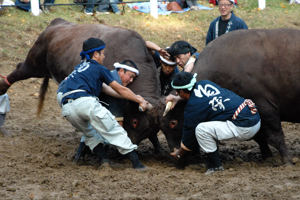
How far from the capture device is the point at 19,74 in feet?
27.7

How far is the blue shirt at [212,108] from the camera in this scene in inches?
206

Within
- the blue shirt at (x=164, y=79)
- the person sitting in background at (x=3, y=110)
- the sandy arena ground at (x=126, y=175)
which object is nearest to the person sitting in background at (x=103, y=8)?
the person sitting in background at (x=3, y=110)

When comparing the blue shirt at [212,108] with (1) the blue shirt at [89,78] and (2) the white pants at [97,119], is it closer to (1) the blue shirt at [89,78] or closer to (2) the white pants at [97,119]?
(2) the white pants at [97,119]

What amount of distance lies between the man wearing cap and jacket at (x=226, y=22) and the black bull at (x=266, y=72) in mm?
1130

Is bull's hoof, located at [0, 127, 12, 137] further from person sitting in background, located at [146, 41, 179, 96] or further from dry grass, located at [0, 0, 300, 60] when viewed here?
dry grass, located at [0, 0, 300, 60]

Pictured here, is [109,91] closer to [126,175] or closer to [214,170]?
[126,175]

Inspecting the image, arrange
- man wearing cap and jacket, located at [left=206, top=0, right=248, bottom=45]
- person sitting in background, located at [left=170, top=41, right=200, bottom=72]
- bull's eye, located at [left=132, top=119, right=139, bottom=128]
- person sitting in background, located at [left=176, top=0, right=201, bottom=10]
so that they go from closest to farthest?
bull's eye, located at [left=132, top=119, right=139, bottom=128], person sitting in background, located at [left=170, top=41, right=200, bottom=72], man wearing cap and jacket, located at [left=206, top=0, right=248, bottom=45], person sitting in background, located at [left=176, top=0, right=201, bottom=10]

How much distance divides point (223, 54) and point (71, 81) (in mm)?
2010

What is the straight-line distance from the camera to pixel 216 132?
523 cm

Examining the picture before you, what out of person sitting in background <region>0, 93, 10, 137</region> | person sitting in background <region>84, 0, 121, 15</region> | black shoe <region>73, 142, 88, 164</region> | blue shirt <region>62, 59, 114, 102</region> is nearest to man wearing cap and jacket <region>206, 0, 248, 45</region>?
blue shirt <region>62, 59, 114, 102</region>

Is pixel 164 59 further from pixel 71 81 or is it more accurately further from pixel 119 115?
pixel 71 81

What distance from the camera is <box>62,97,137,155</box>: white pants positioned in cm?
535

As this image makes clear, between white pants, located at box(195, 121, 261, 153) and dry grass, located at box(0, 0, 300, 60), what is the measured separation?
21.8 feet

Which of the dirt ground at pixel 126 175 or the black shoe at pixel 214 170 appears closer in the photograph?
the dirt ground at pixel 126 175
